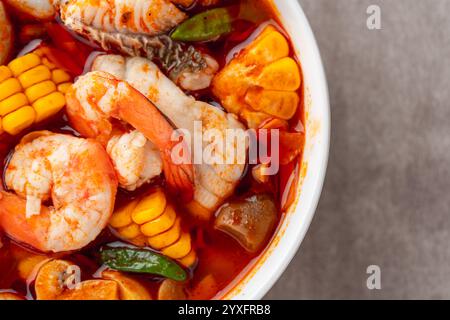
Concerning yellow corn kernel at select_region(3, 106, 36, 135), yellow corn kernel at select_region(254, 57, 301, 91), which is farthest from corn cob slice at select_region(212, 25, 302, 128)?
yellow corn kernel at select_region(3, 106, 36, 135)

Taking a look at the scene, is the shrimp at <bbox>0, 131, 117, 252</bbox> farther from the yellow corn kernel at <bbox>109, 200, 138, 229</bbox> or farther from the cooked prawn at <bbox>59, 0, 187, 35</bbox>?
the cooked prawn at <bbox>59, 0, 187, 35</bbox>

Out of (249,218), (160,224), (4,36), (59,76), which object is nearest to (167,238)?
(160,224)

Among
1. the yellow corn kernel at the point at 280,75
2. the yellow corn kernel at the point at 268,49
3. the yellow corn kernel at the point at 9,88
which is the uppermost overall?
the yellow corn kernel at the point at 268,49

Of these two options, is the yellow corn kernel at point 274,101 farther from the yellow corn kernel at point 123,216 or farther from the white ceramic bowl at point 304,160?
the yellow corn kernel at point 123,216

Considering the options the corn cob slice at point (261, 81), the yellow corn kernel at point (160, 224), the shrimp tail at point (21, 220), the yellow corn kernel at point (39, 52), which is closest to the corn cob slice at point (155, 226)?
the yellow corn kernel at point (160, 224)

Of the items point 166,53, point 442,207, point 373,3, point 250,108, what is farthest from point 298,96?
point 442,207

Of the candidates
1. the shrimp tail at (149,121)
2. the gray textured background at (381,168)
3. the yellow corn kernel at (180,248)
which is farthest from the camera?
the gray textured background at (381,168)

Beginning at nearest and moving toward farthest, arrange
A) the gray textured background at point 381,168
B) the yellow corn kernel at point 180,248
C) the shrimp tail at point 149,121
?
the shrimp tail at point 149,121 < the yellow corn kernel at point 180,248 < the gray textured background at point 381,168
